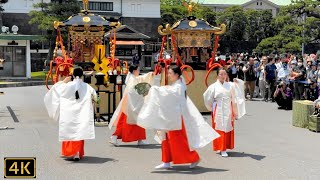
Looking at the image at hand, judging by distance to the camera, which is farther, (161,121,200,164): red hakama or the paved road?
(161,121,200,164): red hakama

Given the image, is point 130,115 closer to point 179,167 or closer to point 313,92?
point 179,167

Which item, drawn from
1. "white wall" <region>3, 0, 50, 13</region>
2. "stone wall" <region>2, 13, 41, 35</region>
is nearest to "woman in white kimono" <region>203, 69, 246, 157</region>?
"stone wall" <region>2, 13, 41, 35</region>

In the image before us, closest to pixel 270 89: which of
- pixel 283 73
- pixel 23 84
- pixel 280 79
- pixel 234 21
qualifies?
pixel 283 73

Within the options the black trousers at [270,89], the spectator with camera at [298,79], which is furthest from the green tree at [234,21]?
the spectator with camera at [298,79]

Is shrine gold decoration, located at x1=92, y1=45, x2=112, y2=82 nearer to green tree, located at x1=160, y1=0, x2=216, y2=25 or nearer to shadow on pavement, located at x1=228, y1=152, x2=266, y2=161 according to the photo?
shadow on pavement, located at x1=228, y1=152, x2=266, y2=161

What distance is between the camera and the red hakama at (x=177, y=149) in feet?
29.1

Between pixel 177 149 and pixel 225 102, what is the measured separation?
1760 millimetres

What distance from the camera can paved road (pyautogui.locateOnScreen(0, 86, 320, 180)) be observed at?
8688mm

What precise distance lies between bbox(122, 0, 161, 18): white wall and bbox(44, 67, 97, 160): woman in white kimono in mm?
51372

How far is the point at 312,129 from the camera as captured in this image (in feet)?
44.2

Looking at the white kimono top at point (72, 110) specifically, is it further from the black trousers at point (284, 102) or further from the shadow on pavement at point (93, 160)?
the black trousers at point (284, 102)

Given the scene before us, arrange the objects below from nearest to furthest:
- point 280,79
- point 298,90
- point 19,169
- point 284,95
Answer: point 19,169
point 284,95
point 298,90
point 280,79

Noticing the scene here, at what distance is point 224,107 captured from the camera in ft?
33.6

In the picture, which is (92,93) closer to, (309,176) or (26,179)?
(26,179)
